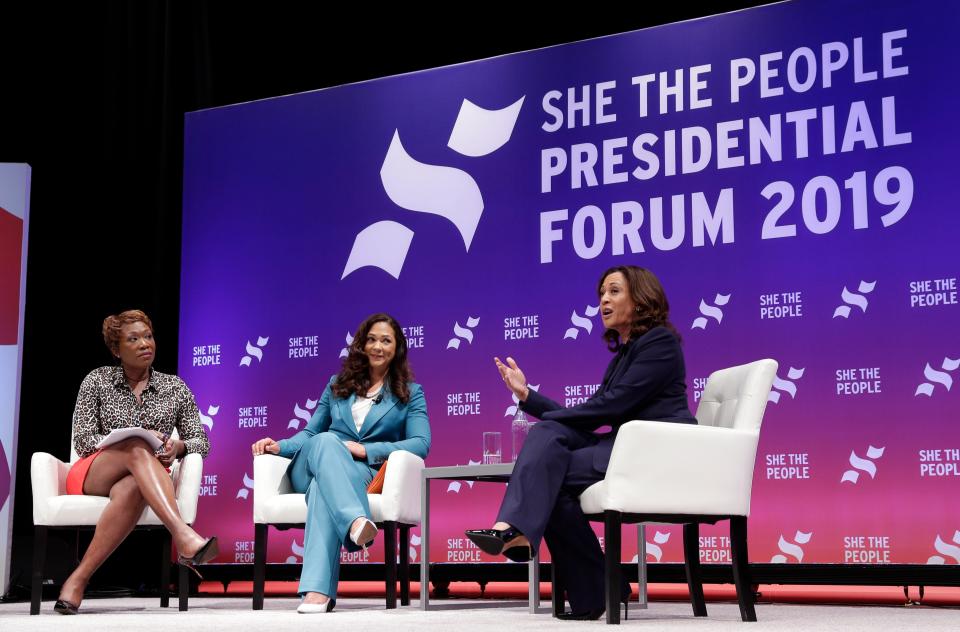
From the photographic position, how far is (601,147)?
17.1 feet

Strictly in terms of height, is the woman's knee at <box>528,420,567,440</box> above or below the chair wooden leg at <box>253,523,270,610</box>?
above

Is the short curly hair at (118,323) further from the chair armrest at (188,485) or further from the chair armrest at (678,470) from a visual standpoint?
the chair armrest at (678,470)

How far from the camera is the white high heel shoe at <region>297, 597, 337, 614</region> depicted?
3.81m

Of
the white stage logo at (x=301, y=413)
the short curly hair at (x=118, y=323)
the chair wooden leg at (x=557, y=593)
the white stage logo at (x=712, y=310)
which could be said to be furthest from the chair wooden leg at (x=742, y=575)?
the white stage logo at (x=301, y=413)

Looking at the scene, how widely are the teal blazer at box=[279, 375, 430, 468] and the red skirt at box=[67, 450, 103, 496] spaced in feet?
2.38

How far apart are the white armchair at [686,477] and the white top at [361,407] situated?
1.43 meters

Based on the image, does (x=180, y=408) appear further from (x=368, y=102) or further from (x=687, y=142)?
(x=687, y=142)

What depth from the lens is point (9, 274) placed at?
212 inches

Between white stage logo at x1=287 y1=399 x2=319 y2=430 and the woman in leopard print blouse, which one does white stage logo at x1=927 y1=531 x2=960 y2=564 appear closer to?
the woman in leopard print blouse

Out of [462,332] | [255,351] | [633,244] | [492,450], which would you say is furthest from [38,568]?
[633,244]

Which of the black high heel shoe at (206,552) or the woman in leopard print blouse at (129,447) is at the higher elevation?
the woman in leopard print blouse at (129,447)

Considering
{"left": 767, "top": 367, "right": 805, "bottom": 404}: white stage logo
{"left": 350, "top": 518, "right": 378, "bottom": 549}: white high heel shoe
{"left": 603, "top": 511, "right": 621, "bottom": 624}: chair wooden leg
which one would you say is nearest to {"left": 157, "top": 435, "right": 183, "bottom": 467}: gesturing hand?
{"left": 350, "top": 518, "right": 378, "bottom": 549}: white high heel shoe

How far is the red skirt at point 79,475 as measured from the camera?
14.3 ft

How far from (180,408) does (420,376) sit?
1266mm
